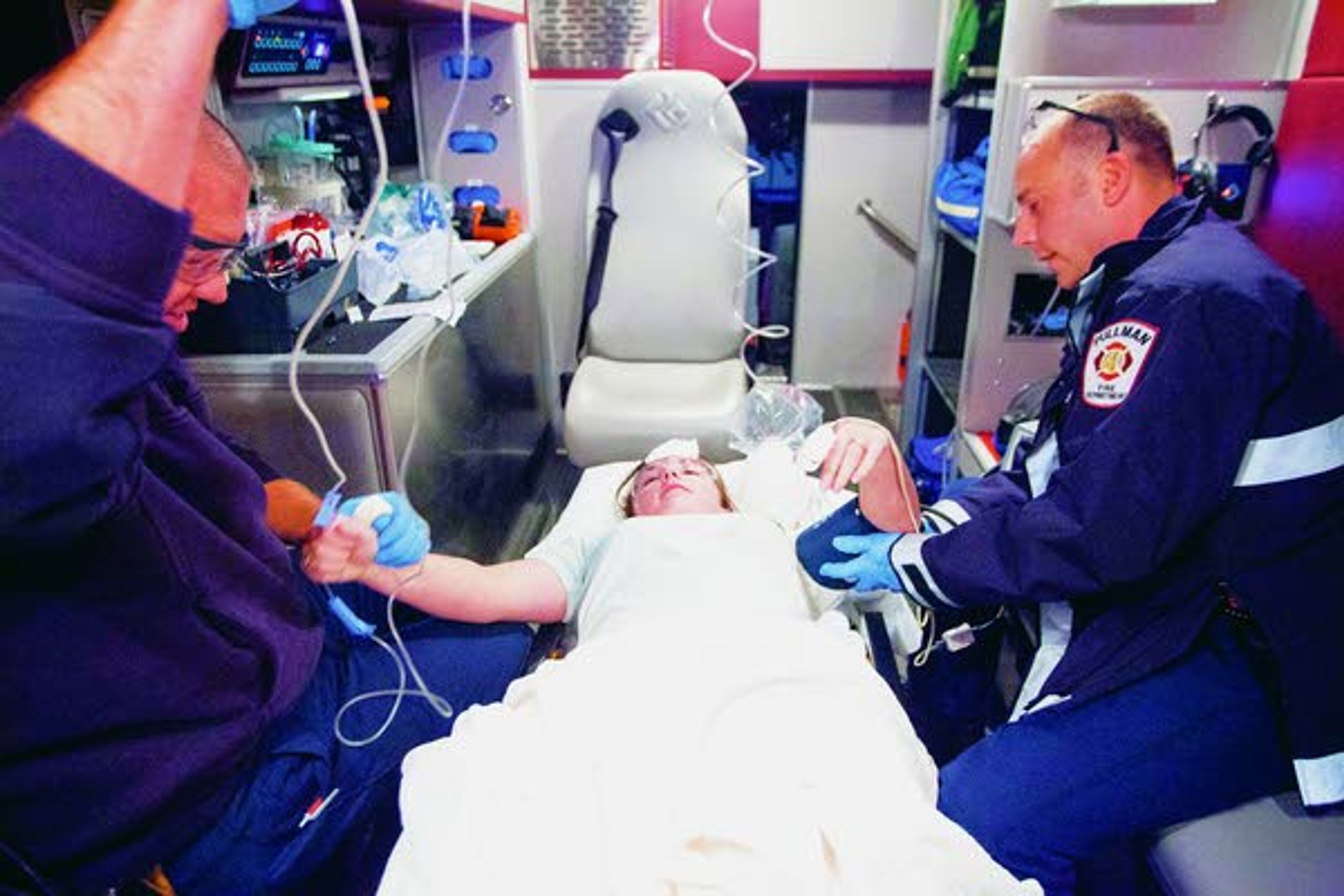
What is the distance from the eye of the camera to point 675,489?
1808mm

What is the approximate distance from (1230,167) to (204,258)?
1.92m

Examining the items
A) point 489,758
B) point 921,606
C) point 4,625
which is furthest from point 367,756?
point 921,606

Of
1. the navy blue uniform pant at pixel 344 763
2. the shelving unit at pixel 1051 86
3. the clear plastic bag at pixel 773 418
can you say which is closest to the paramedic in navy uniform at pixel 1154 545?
the shelving unit at pixel 1051 86

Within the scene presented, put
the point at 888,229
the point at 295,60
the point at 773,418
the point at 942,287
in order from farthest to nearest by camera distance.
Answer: the point at 888,229 → the point at 942,287 → the point at 773,418 → the point at 295,60

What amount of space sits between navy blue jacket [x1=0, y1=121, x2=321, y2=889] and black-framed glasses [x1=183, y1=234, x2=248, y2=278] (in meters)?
0.14

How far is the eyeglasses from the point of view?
104 cm

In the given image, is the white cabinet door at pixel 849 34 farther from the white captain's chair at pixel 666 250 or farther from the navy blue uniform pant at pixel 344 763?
the navy blue uniform pant at pixel 344 763

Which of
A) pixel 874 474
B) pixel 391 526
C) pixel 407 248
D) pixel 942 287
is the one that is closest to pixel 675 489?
pixel 874 474

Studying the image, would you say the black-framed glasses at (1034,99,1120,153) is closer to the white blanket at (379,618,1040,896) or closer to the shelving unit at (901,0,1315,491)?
the shelving unit at (901,0,1315,491)

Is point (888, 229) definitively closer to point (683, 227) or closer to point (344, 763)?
point (683, 227)

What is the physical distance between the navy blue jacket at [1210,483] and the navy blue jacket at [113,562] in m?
1.02

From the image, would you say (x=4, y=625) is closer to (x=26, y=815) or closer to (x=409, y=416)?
(x=26, y=815)

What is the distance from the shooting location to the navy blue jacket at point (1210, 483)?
1.16m

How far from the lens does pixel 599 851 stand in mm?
1008
